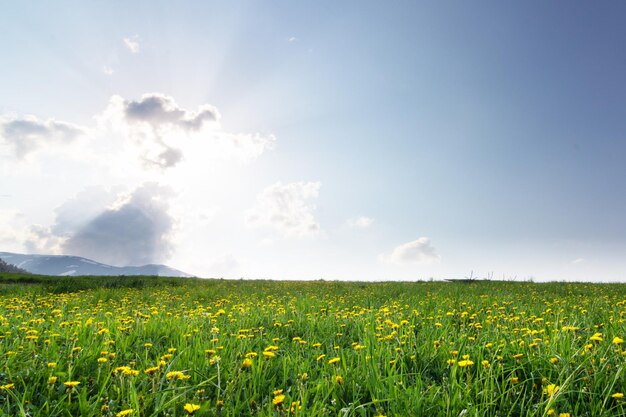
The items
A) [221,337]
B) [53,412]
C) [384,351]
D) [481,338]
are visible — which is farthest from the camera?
[221,337]

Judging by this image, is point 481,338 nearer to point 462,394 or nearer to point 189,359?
point 462,394

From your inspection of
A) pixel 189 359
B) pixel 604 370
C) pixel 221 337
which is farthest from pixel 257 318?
pixel 604 370

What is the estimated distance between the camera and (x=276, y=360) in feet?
14.2

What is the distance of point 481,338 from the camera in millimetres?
4781

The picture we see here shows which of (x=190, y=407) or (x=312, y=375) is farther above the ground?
(x=190, y=407)

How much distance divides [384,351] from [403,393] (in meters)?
1.15

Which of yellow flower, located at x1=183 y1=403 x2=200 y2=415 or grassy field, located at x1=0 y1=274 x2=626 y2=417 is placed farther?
grassy field, located at x1=0 y1=274 x2=626 y2=417

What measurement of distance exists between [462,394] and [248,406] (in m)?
1.71

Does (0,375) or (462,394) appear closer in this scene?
(462,394)

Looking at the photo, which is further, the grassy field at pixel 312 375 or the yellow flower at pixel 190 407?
the grassy field at pixel 312 375

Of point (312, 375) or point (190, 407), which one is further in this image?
point (312, 375)

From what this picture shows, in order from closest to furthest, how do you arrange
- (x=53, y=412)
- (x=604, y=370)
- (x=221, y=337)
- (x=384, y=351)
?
(x=53, y=412) < (x=604, y=370) < (x=384, y=351) < (x=221, y=337)

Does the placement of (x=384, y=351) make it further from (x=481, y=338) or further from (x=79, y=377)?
(x=79, y=377)

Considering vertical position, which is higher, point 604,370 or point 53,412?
point 604,370
